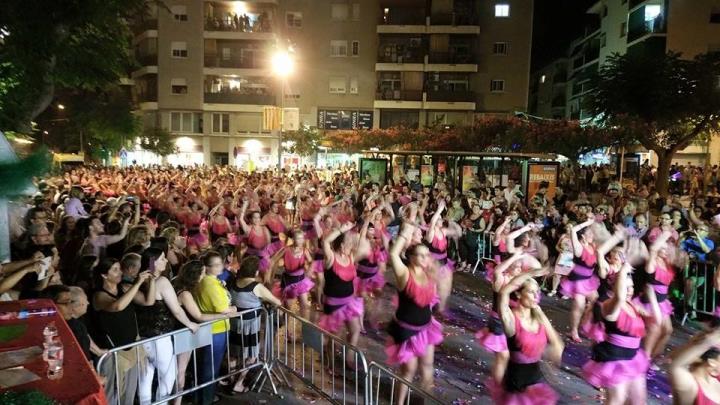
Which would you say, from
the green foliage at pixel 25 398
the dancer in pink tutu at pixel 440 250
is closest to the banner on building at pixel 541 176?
the dancer in pink tutu at pixel 440 250

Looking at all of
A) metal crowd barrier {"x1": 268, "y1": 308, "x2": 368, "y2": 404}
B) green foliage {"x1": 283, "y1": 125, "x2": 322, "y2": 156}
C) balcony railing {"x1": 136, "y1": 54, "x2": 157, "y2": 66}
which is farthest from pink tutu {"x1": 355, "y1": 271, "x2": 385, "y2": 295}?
balcony railing {"x1": 136, "y1": 54, "x2": 157, "y2": 66}

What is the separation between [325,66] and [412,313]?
38.1 metres

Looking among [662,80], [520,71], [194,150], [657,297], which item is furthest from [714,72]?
[194,150]

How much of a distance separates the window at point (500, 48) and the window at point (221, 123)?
835 inches

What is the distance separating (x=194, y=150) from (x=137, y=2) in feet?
99.4

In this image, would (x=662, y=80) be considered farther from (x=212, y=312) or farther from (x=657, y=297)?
(x=212, y=312)

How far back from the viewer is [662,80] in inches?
A: 731

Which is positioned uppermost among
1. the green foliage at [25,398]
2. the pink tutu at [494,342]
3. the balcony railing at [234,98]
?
the balcony railing at [234,98]

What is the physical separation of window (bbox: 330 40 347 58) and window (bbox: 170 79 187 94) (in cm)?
1165

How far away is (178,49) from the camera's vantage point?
130ft

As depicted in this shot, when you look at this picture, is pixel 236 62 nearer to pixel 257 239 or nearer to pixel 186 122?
pixel 186 122

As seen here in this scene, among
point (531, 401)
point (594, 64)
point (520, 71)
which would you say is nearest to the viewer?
point (531, 401)

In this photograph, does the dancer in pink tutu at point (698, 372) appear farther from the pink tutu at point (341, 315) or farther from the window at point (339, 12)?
the window at point (339, 12)

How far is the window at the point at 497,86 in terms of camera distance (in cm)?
3997
